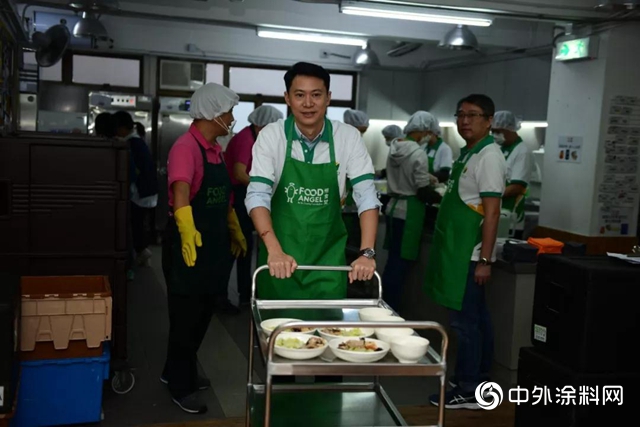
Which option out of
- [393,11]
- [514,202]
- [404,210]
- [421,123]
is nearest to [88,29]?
[393,11]

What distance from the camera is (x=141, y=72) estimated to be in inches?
370

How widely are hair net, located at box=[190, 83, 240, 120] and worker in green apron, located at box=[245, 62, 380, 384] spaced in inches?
29.8

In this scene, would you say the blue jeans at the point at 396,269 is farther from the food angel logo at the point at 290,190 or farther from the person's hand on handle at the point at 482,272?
the food angel logo at the point at 290,190

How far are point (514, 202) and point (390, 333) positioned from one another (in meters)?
3.93

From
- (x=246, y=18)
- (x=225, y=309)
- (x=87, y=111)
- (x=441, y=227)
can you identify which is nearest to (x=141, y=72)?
(x=87, y=111)

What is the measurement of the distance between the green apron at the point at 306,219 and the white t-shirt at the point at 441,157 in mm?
4414

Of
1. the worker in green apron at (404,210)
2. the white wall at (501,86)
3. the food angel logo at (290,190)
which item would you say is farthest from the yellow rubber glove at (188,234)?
the white wall at (501,86)

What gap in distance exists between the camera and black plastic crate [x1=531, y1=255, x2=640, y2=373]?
2.37 m

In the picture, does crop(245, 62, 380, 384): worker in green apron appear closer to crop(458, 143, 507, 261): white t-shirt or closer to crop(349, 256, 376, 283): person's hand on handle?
crop(349, 256, 376, 283): person's hand on handle

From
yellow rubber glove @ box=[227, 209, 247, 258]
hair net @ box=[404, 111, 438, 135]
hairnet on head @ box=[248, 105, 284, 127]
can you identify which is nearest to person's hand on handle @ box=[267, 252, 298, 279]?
yellow rubber glove @ box=[227, 209, 247, 258]

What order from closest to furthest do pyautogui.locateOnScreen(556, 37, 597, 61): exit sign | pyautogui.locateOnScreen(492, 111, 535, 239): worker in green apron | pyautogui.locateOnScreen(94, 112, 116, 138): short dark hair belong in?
pyautogui.locateOnScreen(556, 37, 597, 61): exit sign, pyautogui.locateOnScreen(492, 111, 535, 239): worker in green apron, pyautogui.locateOnScreen(94, 112, 116, 138): short dark hair

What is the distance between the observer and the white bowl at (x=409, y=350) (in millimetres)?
1771

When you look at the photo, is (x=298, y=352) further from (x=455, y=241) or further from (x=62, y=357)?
(x=455, y=241)

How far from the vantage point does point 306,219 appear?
270 cm
